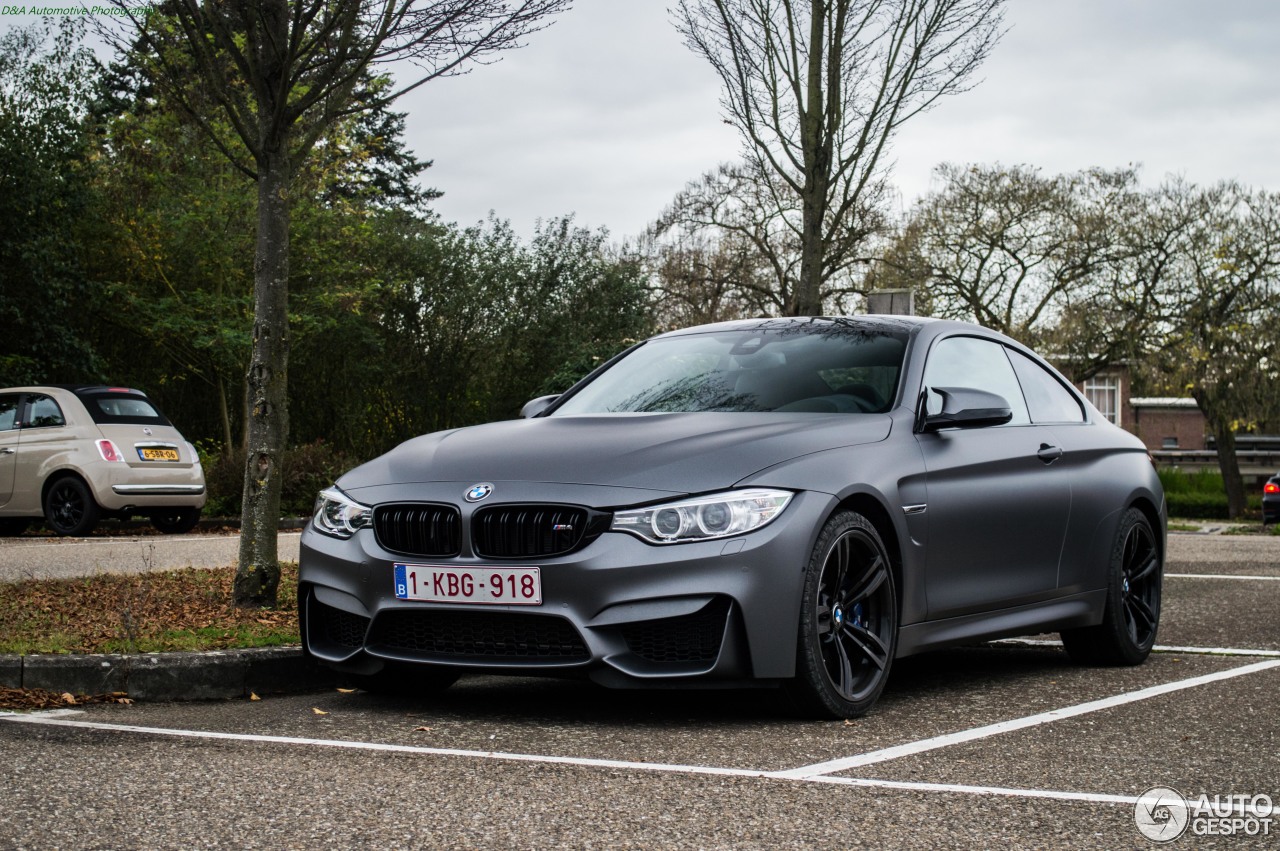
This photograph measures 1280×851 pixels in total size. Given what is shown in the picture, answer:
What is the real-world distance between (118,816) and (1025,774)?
100 inches

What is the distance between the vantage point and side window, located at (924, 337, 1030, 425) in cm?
659

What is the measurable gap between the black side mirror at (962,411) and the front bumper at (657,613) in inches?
38.7

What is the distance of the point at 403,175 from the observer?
5612 cm

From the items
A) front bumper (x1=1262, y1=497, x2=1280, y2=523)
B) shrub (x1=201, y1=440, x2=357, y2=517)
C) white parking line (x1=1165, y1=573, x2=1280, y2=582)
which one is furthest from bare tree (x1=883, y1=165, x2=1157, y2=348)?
white parking line (x1=1165, y1=573, x2=1280, y2=582)

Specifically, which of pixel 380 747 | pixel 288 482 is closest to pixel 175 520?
pixel 288 482

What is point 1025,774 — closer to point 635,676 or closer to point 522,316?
point 635,676

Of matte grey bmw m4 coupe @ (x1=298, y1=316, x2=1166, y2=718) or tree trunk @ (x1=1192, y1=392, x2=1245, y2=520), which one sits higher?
matte grey bmw m4 coupe @ (x1=298, y1=316, x2=1166, y2=718)

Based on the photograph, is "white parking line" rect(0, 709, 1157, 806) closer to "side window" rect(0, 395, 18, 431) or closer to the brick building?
"side window" rect(0, 395, 18, 431)

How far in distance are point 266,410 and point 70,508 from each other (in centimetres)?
979

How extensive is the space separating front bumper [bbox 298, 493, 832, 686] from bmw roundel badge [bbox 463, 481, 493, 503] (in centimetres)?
7

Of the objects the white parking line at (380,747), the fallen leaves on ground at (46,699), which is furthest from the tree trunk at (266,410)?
the white parking line at (380,747)

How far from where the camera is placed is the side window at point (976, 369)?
6.59 metres

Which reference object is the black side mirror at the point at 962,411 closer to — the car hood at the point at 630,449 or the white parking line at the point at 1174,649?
the car hood at the point at 630,449

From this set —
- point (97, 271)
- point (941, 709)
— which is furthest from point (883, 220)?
point (941, 709)
